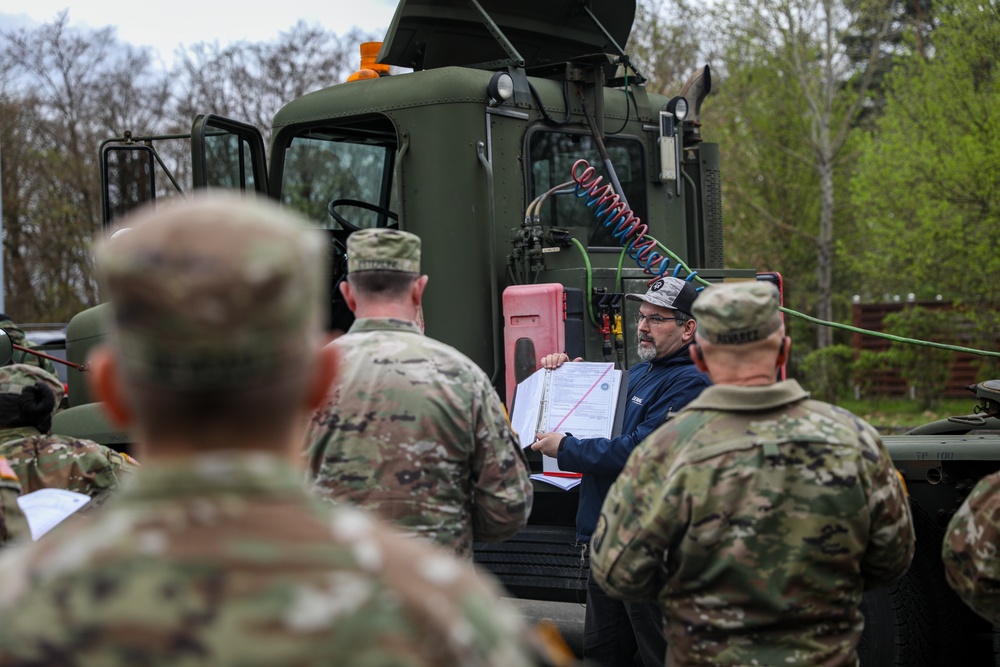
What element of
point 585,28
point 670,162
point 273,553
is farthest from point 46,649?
point 585,28

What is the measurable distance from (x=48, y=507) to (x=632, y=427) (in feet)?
6.63

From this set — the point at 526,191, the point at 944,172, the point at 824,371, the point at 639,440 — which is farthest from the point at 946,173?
the point at 639,440

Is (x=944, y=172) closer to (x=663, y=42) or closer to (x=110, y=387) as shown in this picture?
(x=663, y=42)

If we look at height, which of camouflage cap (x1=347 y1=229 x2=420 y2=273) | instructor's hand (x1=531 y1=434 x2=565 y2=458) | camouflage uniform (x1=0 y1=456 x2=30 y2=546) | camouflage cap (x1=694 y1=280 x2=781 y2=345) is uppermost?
camouflage cap (x1=347 y1=229 x2=420 y2=273)

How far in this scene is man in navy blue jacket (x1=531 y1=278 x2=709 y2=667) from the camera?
158 inches

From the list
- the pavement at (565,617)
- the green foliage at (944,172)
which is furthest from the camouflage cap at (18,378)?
the green foliage at (944,172)

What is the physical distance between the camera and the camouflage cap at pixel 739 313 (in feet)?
8.74

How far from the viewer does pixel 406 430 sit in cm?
288

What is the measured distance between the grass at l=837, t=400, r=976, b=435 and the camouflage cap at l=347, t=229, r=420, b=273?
1294 cm

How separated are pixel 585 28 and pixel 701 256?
145 centimetres

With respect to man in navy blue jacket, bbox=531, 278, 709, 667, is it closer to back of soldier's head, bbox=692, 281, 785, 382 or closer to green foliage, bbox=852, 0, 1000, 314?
back of soldier's head, bbox=692, 281, 785, 382

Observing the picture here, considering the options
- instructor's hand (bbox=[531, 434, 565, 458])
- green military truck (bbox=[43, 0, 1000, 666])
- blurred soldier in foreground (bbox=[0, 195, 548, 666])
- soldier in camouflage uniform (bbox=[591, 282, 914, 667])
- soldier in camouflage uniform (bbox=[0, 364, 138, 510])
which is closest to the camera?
blurred soldier in foreground (bbox=[0, 195, 548, 666])

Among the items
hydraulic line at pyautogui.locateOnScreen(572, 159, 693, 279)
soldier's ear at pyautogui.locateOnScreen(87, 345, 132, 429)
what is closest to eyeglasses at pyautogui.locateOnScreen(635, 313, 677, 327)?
hydraulic line at pyautogui.locateOnScreen(572, 159, 693, 279)

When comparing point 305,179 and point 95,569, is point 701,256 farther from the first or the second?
point 95,569
